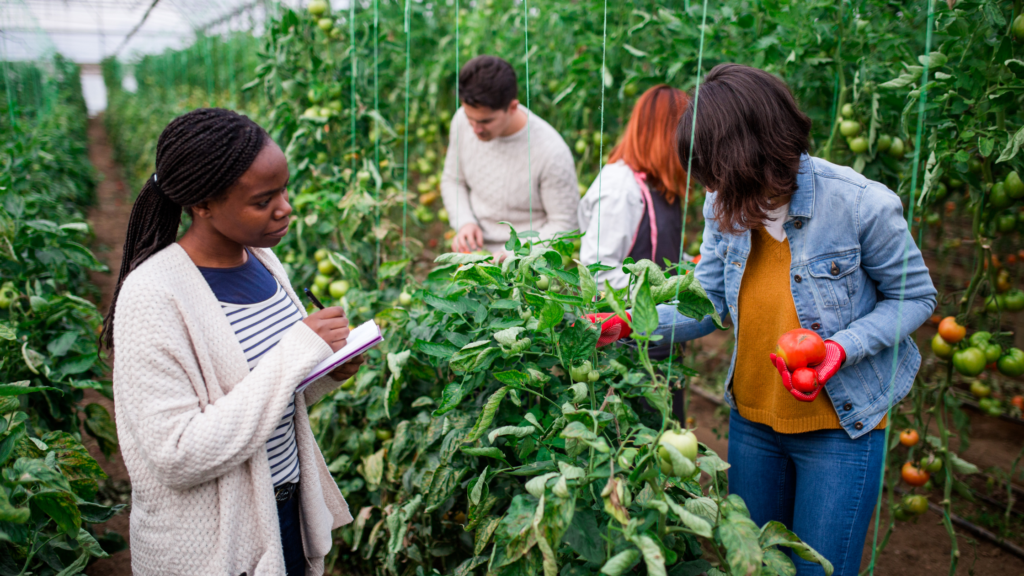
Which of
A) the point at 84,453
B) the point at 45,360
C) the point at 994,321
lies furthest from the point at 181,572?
the point at 994,321

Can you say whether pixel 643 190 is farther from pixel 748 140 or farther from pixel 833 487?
pixel 833 487

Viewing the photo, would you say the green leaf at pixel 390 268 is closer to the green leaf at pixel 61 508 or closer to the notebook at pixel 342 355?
the notebook at pixel 342 355

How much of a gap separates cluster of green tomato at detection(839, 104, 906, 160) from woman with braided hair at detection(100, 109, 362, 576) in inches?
54.2

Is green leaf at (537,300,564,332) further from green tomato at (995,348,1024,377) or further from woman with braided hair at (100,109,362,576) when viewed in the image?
green tomato at (995,348,1024,377)

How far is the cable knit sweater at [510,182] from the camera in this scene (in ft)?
6.55

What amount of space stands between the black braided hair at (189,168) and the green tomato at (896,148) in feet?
5.06

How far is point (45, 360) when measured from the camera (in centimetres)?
160

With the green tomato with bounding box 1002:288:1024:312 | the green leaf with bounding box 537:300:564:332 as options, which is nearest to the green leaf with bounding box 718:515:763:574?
the green leaf with bounding box 537:300:564:332

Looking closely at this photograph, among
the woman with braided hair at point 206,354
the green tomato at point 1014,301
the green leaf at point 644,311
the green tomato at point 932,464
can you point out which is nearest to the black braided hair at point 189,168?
the woman with braided hair at point 206,354

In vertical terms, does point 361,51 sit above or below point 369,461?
above

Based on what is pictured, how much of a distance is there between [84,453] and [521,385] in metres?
0.78

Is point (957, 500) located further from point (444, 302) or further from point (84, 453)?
point (84, 453)

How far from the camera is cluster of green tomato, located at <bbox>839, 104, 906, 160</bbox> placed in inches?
65.1

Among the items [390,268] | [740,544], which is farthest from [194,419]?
[390,268]
